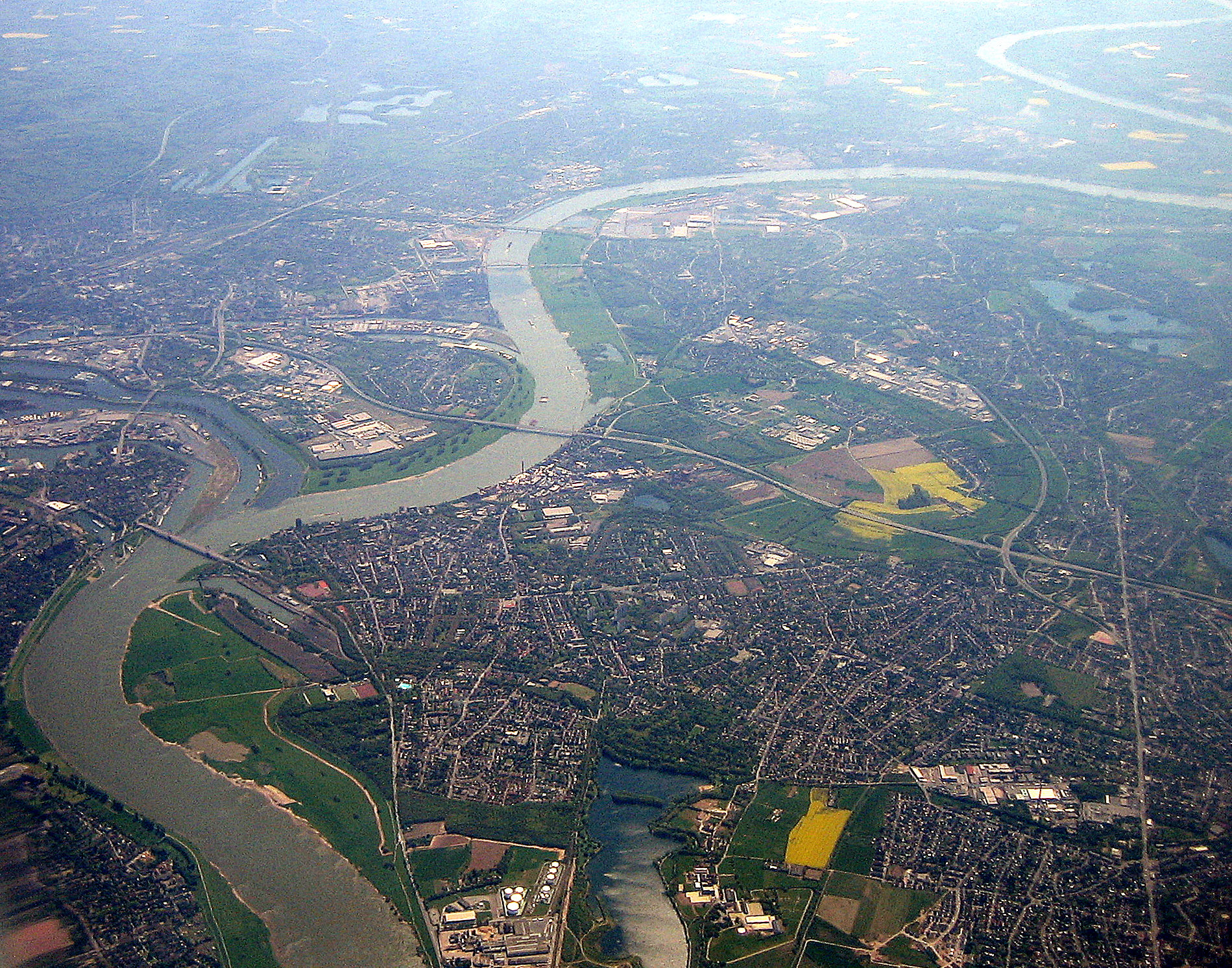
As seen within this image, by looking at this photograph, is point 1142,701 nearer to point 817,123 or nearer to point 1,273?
point 1,273

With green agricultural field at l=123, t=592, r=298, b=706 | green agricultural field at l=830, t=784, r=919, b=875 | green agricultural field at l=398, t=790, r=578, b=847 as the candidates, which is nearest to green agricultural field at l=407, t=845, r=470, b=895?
green agricultural field at l=398, t=790, r=578, b=847

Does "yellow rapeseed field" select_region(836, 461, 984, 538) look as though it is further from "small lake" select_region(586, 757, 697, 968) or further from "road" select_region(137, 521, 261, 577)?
"road" select_region(137, 521, 261, 577)

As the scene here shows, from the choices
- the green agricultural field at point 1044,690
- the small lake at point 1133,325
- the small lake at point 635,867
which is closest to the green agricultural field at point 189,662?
the small lake at point 635,867

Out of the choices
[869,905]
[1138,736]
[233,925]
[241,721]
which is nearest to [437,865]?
[233,925]

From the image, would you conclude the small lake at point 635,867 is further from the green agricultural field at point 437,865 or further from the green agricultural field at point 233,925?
the green agricultural field at point 233,925

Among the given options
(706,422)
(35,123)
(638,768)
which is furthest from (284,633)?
(35,123)

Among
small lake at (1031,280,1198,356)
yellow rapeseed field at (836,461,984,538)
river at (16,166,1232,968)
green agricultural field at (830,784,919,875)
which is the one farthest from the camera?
small lake at (1031,280,1198,356)
